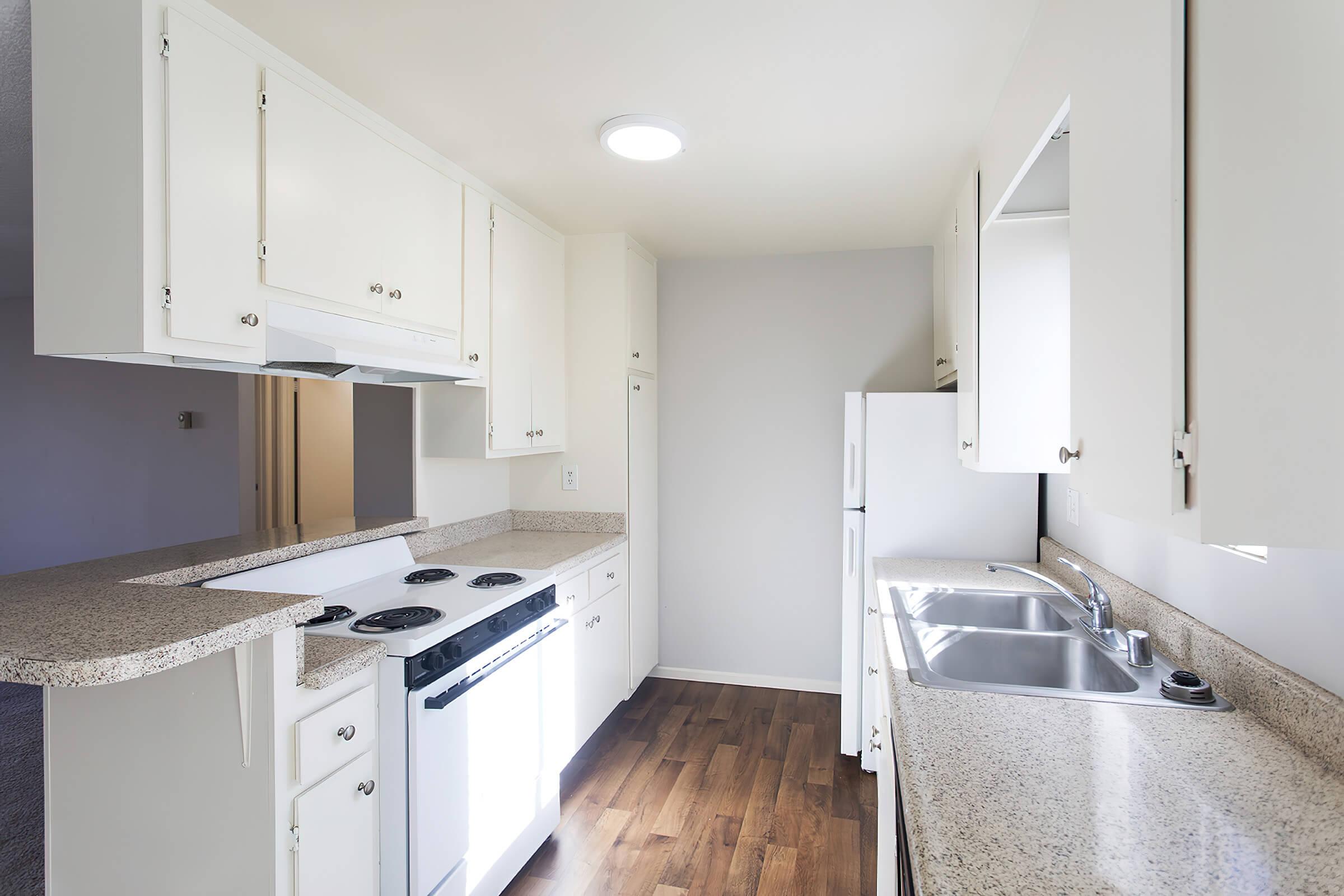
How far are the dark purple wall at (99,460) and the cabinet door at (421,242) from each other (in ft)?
5.45

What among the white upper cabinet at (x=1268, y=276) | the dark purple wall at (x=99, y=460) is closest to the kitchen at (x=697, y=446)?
the white upper cabinet at (x=1268, y=276)

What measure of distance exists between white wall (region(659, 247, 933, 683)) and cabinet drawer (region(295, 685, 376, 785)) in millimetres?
2410

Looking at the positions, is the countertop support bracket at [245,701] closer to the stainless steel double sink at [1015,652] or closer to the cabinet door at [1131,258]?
→ the stainless steel double sink at [1015,652]

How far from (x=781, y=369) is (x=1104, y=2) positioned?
8.83ft

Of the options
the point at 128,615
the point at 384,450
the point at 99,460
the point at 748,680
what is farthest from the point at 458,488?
the point at 99,460

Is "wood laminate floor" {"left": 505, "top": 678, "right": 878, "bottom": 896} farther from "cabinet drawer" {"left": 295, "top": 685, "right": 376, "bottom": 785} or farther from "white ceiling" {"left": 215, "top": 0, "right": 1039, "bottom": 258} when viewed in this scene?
"white ceiling" {"left": 215, "top": 0, "right": 1039, "bottom": 258}

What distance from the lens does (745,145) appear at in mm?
2275

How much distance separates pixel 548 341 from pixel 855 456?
1.50m

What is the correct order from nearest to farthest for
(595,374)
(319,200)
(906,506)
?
(319,200)
(906,506)
(595,374)

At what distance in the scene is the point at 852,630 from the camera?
9.62ft

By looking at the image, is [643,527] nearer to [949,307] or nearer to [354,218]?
[949,307]

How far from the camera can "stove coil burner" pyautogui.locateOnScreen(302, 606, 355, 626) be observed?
184 cm

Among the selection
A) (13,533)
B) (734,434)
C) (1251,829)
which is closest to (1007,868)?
(1251,829)

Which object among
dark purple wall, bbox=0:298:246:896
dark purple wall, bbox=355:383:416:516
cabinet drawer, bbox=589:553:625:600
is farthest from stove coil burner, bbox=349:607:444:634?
dark purple wall, bbox=0:298:246:896
